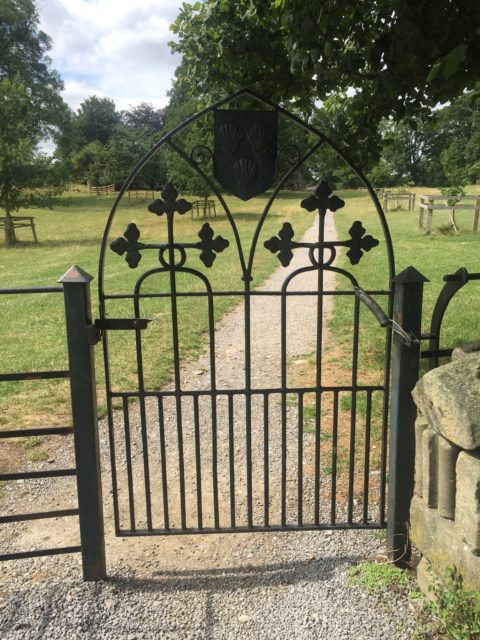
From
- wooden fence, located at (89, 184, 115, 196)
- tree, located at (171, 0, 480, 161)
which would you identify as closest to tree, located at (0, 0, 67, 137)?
wooden fence, located at (89, 184, 115, 196)

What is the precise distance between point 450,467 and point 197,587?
4.80ft

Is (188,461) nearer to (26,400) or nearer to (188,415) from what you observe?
(188,415)

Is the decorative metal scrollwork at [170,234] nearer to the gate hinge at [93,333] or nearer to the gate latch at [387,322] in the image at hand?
the gate hinge at [93,333]

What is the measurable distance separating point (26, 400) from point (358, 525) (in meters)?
3.65

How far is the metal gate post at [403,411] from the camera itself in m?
2.65

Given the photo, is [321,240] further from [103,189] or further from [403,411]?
[103,189]

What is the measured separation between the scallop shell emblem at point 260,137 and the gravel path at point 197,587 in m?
2.25

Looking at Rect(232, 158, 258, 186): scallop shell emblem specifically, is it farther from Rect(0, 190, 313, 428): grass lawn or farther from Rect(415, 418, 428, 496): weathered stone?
Rect(0, 190, 313, 428): grass lawn

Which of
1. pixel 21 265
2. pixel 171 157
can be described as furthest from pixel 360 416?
pixel 171 157

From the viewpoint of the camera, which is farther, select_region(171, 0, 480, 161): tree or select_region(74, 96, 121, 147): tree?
select_region(74, 96, 121, 147): tree

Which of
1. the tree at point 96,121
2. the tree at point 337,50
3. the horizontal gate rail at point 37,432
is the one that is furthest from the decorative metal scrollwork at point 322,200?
the tree at point 96,121

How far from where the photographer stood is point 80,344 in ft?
8.55

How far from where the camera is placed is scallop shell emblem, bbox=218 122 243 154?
8.38 feet

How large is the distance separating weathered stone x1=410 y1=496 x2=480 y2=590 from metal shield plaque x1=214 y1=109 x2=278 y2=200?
179 cm
